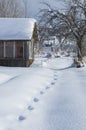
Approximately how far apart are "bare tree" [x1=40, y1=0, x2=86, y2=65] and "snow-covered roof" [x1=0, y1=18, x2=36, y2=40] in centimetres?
425

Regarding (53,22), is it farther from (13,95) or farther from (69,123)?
(69,123)

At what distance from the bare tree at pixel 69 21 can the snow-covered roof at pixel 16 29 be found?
14.0ft

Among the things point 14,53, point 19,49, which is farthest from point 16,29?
point 14,53

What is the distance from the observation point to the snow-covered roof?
33.0 metres

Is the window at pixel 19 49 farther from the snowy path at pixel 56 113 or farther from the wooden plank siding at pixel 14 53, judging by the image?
the snowy path at pixel 56 113

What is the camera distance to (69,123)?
813cm

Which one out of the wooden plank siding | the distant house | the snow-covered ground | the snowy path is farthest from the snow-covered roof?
the snowy path

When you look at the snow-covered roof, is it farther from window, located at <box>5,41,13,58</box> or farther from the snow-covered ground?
the snow-covered ground

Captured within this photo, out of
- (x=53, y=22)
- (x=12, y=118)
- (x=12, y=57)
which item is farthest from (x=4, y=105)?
(x=53, y=22)

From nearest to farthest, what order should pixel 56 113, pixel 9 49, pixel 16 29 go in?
1. pixel 56 113
2. pixel 9 49
3. pixel 16 29

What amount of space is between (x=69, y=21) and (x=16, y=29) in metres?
6.95

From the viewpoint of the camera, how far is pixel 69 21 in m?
38.8

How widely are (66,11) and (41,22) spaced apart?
2.88m

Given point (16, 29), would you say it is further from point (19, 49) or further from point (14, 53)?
point (14, 53)
